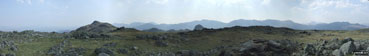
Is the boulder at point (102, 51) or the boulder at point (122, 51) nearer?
the boulder at point (102, 51)

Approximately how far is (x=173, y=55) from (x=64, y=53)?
53.2ft

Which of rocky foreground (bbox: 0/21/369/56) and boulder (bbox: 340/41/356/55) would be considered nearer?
boulder (bbox: 340/41/356/55)

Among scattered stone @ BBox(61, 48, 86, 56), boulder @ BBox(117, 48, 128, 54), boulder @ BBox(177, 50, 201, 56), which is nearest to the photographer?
scattered stone @ BBox(61, 48, 86, 56)

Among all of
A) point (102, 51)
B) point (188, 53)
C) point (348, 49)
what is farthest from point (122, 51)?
point (348, 49)

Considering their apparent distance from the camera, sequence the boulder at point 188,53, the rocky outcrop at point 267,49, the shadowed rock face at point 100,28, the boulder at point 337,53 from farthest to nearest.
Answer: the shadowed rock face at point 100,28 → the boulder at point 188,53 → the rocky outcrop at point 267,49 → the boulder at point 337,53

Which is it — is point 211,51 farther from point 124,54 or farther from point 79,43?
point 79,43

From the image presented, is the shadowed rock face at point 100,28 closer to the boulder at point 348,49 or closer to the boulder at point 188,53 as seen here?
the boulder at point 188,53

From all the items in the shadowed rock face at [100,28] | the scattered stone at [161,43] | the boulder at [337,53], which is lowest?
the scattered stone at [161,43]

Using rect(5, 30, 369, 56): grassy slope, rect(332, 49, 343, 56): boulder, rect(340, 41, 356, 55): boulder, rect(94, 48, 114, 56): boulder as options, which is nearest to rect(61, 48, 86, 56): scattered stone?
rect(5, 30, 369, 56): grassy slope

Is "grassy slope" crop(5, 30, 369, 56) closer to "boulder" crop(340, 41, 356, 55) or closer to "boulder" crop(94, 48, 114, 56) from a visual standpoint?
"boulder" crop(94, 48, 114, 56)

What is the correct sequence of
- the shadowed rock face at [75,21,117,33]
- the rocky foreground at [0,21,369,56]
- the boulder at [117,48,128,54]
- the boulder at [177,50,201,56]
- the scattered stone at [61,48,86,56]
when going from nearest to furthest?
the rocky foreground at [0,21,369,56] < the scattered stone at [61,48,86,56] < the boulder at [117,48,128,54] < the boulder at [177,50,201,56] < the shadowed rock face at [75,21,117,33]

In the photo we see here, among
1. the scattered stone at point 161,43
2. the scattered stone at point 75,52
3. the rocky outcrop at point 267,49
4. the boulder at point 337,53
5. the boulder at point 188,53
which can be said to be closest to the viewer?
the boulder at point 337,53

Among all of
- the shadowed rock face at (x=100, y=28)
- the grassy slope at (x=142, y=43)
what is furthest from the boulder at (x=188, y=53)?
the shadowed rock face at (x=100, y=28)

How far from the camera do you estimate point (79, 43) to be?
5044cm
